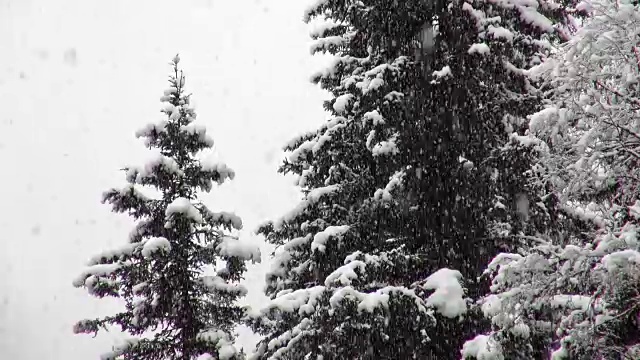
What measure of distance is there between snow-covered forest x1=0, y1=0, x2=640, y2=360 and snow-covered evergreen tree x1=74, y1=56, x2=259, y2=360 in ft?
0.14

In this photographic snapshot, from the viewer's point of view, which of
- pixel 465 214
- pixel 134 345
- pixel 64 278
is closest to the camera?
pixel 465 214

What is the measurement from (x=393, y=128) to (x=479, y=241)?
7.27 feet

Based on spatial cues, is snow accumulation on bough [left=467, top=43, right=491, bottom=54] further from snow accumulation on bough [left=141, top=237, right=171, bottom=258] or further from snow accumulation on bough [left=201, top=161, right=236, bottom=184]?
snow accumulation on bough [left=141, top=237, right=171, bottom=258]

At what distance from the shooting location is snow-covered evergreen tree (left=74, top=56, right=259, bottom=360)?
10742 millimetres

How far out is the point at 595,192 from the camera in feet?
18.2

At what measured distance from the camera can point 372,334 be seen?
23.1ft

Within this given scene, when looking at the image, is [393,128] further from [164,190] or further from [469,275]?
[164,190]

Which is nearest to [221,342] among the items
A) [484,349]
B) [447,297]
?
[447,297]

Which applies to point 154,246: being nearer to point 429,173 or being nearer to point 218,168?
point 218,168

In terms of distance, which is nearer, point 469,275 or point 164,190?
point 469,275

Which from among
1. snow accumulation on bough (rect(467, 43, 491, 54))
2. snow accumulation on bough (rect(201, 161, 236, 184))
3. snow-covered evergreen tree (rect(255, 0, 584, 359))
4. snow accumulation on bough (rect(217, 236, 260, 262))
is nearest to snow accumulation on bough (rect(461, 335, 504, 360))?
snow-covered evergreen tree (rect(255, 0, 584, 359))

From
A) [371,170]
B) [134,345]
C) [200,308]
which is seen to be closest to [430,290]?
[371,170]

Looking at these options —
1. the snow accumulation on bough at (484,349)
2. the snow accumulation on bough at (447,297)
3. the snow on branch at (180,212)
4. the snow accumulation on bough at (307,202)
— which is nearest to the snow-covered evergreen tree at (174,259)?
the snow on branch at (180,212)

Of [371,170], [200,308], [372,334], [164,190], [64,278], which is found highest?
[64,278]
